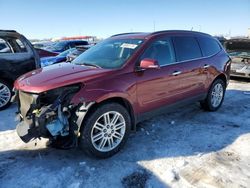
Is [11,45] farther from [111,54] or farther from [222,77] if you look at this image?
[222,77]

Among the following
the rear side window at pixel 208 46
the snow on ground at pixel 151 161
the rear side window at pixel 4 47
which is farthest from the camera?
the rear side window at pixel 4 47

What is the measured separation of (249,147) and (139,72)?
210cm

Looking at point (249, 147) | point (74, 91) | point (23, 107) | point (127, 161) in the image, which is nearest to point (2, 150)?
point (23, 107)

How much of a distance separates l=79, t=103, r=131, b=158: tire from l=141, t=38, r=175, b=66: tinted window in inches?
41.6

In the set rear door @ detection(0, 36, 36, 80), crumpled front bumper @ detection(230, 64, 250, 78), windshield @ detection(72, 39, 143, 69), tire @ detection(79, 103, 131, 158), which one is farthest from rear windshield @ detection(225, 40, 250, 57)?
tire @ detection(79, 103, 131, 158)

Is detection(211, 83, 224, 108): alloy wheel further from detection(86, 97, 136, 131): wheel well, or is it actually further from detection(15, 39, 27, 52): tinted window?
detection(15, 39, 27, 52): tinted window

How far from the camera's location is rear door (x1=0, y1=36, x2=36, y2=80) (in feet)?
20.7

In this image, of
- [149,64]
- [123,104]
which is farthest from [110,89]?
[149,64]

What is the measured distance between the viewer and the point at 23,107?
3.81 metres

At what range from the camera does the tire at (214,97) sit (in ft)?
19.2

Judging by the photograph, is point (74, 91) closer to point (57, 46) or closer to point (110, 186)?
point (110, 186)

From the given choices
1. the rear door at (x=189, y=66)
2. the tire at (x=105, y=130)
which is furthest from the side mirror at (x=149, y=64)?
the rear door at (x=189, y=66)

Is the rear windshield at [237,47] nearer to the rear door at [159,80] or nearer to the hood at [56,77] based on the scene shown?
the rear door at [159,80]

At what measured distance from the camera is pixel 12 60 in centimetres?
639
